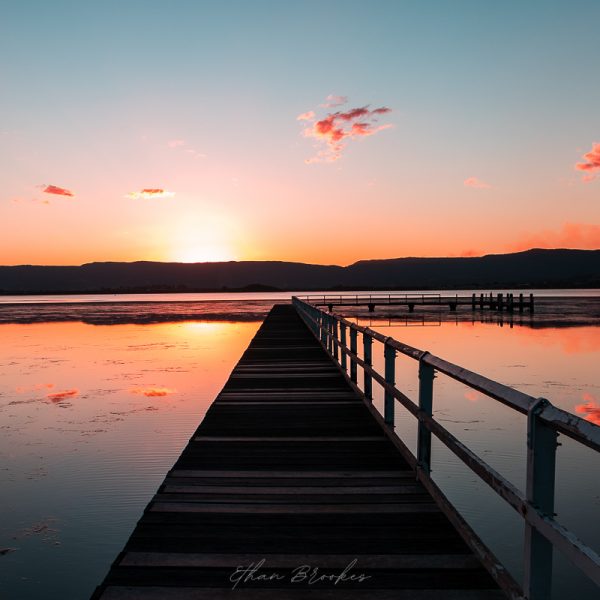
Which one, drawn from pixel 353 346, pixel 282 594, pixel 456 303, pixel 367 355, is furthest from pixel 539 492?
pixel 456 303

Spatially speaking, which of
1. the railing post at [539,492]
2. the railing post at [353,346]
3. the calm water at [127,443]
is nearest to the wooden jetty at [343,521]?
the railing post at [539,492]

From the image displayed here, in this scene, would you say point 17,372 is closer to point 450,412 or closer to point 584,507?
point 450,412

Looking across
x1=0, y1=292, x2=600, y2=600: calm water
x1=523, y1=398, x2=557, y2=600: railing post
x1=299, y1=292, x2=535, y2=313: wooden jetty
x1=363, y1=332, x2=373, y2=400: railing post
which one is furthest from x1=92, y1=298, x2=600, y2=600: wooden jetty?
x1=299, y1=292, x2=535, y2=313: wooden jetty

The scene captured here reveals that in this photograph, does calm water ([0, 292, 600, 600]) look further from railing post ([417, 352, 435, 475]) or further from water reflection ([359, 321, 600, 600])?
railing post ([417, 352, 435, 475])

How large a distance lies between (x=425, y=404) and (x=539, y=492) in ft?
7.10

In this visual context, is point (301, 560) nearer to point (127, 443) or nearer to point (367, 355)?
point (367, 355)

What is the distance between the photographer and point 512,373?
2114 cm

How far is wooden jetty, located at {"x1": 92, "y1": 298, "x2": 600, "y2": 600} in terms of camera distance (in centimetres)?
277

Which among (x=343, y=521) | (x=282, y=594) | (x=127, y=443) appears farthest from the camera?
(x=127, y=443)

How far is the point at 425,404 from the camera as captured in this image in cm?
484

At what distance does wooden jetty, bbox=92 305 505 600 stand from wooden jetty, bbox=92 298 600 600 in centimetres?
1

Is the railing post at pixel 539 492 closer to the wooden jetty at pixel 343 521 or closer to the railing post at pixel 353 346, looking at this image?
the wooden jetty at pixel 343 521

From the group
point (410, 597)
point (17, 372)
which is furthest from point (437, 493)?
point (17, 372)

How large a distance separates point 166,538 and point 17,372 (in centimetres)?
1907
